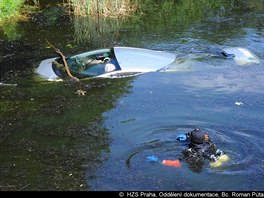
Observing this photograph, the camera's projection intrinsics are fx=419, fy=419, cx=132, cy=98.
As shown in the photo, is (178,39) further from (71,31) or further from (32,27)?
(32,27)

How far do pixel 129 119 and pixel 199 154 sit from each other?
2135 mm

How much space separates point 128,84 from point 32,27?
23.9ft

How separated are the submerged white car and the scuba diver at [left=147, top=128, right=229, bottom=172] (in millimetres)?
3604

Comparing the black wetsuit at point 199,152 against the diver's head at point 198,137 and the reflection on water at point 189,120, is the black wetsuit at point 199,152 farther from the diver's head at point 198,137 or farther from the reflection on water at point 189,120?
the reflection on water at point 189,120

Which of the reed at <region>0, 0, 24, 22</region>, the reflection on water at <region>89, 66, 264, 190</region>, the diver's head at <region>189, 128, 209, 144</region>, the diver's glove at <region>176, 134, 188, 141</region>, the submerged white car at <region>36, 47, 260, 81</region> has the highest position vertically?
the reed at <region>0, 0, 24, 22</region>

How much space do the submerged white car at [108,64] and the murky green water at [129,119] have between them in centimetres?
24

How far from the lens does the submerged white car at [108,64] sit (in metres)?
9.93

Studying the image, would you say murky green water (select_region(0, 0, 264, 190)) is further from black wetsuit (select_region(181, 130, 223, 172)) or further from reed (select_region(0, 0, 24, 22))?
reed (select_region(0, 0, 24, 22))

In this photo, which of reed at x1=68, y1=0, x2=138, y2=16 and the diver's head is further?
reed at x1=68, y1=0, x2=138, y2=16

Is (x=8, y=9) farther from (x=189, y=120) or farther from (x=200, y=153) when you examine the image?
(x=200, y=153)

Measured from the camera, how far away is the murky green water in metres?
6.52

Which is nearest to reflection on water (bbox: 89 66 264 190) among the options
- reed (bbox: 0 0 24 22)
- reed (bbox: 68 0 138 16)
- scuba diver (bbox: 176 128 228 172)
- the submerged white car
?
scuba diver (bbox: 176 128 228 172)

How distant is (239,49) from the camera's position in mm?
11852

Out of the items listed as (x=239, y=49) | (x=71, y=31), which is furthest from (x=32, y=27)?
(x=239, y=49)
